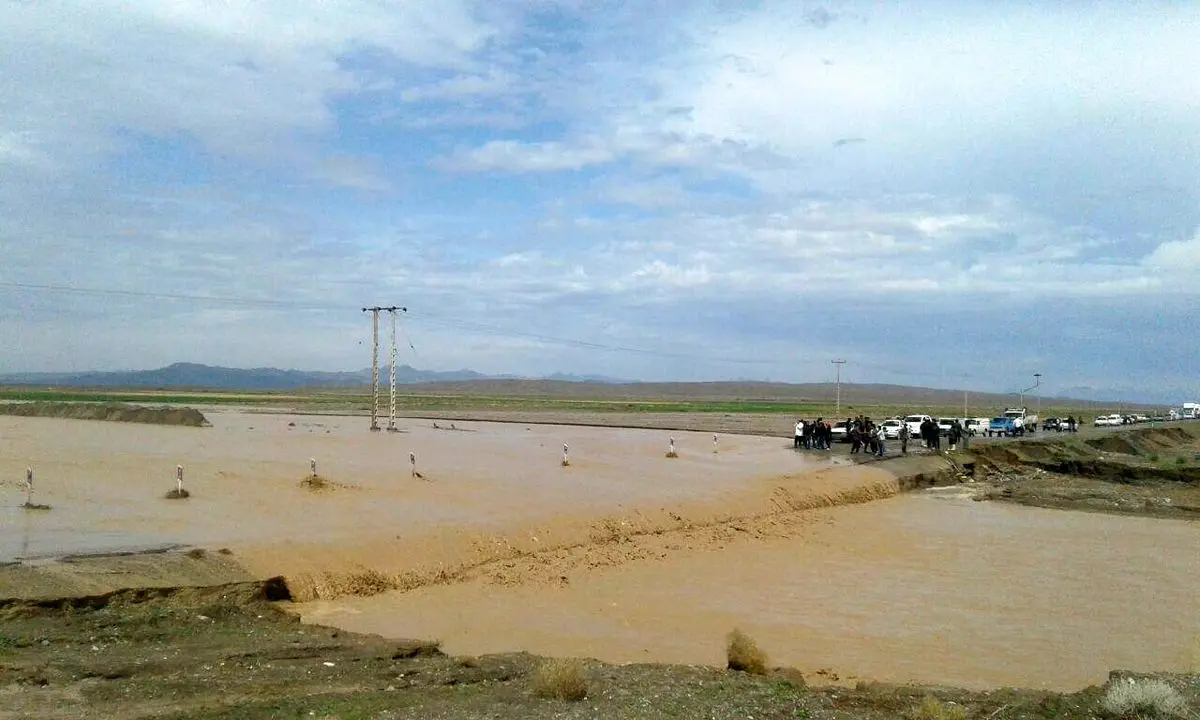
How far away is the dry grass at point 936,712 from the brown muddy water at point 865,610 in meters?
3.44

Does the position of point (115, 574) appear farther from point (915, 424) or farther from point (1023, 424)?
point (1023, 424)

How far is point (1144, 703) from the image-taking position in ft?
32.0

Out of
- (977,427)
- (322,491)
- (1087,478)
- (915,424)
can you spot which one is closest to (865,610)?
(322,491)

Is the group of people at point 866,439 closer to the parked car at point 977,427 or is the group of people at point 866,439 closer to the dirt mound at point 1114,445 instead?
the dirt mound at point 1114,445

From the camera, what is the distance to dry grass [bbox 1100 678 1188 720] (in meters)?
9.60

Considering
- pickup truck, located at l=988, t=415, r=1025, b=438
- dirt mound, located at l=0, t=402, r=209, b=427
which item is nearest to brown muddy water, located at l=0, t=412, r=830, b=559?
dirt mound, located at l=0, t=402, r=209, b=427

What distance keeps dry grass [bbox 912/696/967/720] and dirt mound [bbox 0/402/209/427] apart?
55574mm

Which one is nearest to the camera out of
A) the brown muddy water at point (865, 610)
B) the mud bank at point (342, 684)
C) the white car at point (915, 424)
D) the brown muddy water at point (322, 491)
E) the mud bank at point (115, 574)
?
the mud bank at point (342, 684)

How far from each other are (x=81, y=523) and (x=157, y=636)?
33.0 ft

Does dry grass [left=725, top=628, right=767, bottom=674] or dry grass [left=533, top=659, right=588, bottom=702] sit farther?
dry grass [left=725, top=628, right=767, bottom=674]

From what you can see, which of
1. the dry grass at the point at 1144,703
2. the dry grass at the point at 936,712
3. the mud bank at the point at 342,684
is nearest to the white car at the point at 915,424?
the mud bank at the point at 342,684

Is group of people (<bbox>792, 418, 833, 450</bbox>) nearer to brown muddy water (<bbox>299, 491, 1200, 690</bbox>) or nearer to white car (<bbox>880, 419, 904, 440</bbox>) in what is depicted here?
white car (<bbox>880, 419, 904, 440</bbox>)

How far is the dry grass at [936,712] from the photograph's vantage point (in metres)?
9.77

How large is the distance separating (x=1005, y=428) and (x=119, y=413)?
6013cm
